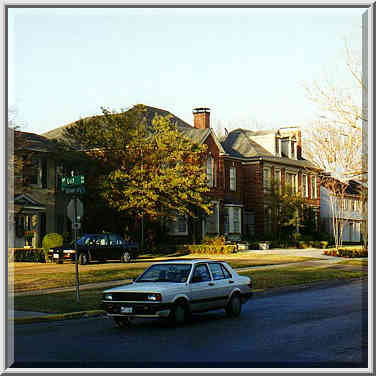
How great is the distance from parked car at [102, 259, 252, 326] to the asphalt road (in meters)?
0.35

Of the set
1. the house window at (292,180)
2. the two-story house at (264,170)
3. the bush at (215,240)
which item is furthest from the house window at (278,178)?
the bush at (215,240)

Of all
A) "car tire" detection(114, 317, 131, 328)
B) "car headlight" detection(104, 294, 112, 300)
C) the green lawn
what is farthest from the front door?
the green lawn

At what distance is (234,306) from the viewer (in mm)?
16859

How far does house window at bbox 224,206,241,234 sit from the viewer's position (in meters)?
55.1

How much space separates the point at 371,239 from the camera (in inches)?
378

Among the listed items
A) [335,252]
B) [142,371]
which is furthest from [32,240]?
[142,371]

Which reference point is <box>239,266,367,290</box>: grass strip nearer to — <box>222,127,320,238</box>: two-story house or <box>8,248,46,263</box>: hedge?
<box>8,248,46,263</box>: hedge

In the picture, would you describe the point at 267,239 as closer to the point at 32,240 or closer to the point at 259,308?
the point at 32,240

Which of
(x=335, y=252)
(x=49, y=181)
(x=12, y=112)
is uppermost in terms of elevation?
(x=12, y=112)

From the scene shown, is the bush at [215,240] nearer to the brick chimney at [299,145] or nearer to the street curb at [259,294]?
the brick chimney at [299,145]

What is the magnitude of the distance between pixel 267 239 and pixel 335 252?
1180 cm

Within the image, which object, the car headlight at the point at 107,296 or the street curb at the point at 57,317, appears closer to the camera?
the car headlight at the point at 107,296

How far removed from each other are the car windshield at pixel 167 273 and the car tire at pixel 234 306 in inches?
61.9

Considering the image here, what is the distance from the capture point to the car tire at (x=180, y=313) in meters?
14.9
